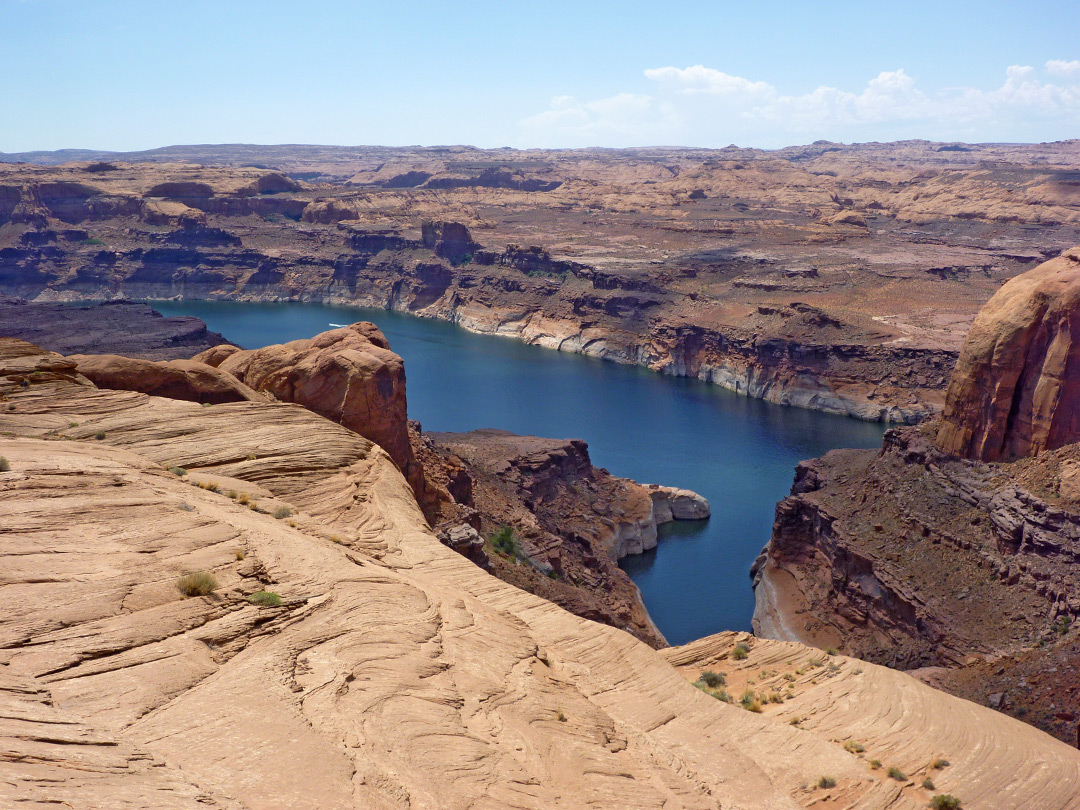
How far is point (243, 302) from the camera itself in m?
154

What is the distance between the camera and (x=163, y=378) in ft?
91.7

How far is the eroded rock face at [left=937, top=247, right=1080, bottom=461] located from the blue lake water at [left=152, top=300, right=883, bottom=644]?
54.4 feet

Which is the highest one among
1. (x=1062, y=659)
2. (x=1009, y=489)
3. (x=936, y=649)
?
(x=1009, y=489)

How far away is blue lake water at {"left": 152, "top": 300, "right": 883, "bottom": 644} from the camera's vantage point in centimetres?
5353

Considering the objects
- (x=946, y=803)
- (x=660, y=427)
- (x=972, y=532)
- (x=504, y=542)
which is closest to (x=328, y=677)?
(x=946, y=803)

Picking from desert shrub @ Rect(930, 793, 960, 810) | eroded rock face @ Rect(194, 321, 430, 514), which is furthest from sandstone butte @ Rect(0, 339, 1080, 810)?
eroded rock face @ Rect(194, 321, 430, 514)

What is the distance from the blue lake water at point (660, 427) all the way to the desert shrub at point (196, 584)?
3433 cm

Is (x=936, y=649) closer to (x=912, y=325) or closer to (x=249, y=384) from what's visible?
(x=249, y=384)

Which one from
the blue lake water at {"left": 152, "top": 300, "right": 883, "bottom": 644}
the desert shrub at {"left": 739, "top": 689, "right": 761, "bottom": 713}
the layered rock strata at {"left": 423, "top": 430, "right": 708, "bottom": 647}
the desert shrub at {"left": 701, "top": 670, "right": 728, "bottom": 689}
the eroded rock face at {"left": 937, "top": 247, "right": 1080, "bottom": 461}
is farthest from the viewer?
the blue lake water at {"left": 152, "top": 300, "right": 883, "bottom": 644}

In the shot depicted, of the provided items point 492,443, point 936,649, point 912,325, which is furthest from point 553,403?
point 936,649

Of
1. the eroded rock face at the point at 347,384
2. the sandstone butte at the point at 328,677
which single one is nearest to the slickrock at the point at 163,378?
the sandstone butte at the point at 328,677

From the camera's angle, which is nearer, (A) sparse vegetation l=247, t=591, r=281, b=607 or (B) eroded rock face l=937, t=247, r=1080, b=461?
(A) sparse vegetation l=247, t=591, r=281, b=607

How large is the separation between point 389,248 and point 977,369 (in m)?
137

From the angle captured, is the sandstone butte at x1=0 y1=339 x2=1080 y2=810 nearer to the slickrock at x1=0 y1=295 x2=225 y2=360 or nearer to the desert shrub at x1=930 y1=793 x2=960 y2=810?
the desert shrub at x1=930 y1=793 x2=960 y2=810
